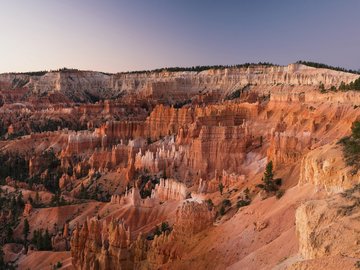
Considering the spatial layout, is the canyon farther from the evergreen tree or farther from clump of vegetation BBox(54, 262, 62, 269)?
clump of vegetation BBox(54, 262, 62, 269)

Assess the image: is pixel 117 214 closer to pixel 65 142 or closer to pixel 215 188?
pixel 215 188

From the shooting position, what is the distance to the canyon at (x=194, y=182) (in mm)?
16200

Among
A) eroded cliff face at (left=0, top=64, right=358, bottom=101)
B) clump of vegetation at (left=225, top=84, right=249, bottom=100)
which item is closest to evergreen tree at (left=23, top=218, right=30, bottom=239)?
eroded cliff face at (left=0, top=64, right=358, bottom=101)

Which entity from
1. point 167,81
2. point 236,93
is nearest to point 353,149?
point 236,93

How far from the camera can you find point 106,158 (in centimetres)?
5728

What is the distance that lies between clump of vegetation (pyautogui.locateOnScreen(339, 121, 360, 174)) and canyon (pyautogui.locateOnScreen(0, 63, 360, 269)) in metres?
0.20

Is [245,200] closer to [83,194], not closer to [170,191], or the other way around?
[170,191]

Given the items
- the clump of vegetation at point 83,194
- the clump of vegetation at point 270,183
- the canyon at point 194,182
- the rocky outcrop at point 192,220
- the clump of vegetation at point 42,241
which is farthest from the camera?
the clump of vegetation at point 83,194

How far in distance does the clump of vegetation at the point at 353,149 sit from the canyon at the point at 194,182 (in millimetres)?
199

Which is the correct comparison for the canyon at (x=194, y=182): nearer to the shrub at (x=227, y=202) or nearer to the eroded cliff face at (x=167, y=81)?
the shrub at (x=227, y=202)

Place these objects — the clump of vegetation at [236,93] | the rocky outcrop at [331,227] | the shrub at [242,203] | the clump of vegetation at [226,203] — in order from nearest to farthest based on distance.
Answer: the rocky outcrop at [331,227]
the shrub at [242,203]
the clump of vegetation at [226,203]
the clump of vegetation at [236,93]

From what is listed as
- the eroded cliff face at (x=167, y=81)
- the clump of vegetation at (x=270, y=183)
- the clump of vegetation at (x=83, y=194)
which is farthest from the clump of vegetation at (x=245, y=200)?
the eroded cliff face at (x=167, y=81)

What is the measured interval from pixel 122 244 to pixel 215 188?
15.2 m

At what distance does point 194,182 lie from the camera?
43500 mm
